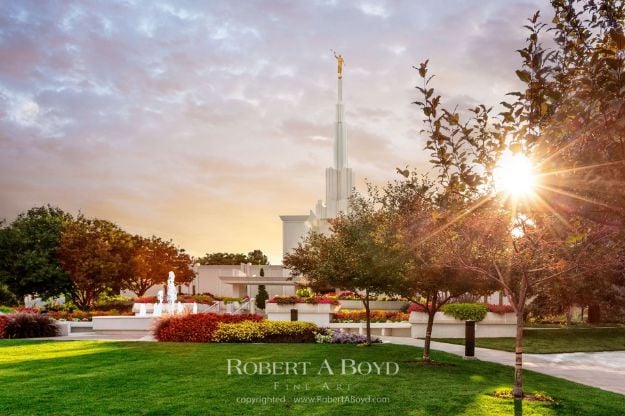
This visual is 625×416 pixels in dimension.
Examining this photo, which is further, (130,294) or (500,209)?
(130,294)

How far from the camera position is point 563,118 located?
230 inches

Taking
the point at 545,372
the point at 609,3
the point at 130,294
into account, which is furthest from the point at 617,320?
the point at 130,294

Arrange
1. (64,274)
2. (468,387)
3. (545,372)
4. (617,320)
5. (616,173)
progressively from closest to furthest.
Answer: (616,173)
(468,387)
(545,372)
(617,320)
(64,274)

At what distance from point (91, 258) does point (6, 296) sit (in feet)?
20.2

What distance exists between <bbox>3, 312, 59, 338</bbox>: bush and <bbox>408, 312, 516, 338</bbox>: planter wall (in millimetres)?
15748

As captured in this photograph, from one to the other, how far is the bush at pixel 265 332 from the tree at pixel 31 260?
2668 centimetres

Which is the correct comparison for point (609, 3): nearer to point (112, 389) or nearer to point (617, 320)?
point (112, 389)

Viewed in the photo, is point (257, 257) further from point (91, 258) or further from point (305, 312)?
point (305, 312)

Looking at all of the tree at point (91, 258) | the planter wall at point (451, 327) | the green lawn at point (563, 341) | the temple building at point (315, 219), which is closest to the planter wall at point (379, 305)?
the planter wall at point (451, 327)

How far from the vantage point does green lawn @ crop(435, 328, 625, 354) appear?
2441cm

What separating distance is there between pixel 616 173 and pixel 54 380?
12.1 meters

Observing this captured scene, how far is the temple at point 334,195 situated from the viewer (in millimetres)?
70812

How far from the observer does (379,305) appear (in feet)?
134

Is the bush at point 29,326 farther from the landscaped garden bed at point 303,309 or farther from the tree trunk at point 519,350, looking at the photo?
the tree trunk at point 519,350
